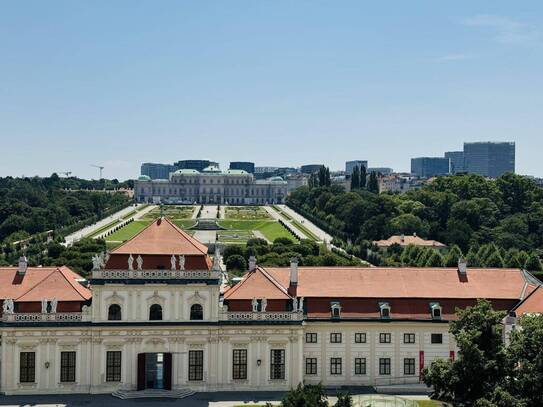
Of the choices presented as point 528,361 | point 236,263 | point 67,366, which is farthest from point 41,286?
point 236,263

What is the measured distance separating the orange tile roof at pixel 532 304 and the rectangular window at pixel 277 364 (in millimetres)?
15567

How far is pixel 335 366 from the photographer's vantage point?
53781 mm

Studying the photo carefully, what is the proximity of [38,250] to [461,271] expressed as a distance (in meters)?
81.1

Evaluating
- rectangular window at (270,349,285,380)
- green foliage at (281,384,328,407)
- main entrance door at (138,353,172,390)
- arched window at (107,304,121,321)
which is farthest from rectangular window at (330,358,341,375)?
green foliage at (281,384,328,407)

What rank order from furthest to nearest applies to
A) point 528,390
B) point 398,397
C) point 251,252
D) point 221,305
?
point 251,252, point 221,305, point 398,397, point 528,390

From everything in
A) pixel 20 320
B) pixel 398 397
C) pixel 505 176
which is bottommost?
pixel 398 397

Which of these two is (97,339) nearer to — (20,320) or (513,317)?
(20,320)

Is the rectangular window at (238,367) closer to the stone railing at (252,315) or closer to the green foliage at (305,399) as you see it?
the stone railing at (252,315)

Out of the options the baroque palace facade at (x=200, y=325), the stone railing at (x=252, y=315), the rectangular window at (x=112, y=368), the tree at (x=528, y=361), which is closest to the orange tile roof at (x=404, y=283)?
the baroque palace facade at (x=200, y=325)

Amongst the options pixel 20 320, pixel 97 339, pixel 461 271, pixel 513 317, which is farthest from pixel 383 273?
pixel 20 320

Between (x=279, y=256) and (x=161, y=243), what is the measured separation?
53548 millimetres

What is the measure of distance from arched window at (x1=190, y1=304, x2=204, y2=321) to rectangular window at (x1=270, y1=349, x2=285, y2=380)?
524cm

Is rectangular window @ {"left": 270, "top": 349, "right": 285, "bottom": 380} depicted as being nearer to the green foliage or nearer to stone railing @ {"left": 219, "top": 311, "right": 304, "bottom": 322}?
stone railing @ {"left": 219, "top": 311, "right": 304, "bottom": 322}

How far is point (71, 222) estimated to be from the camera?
591ft
